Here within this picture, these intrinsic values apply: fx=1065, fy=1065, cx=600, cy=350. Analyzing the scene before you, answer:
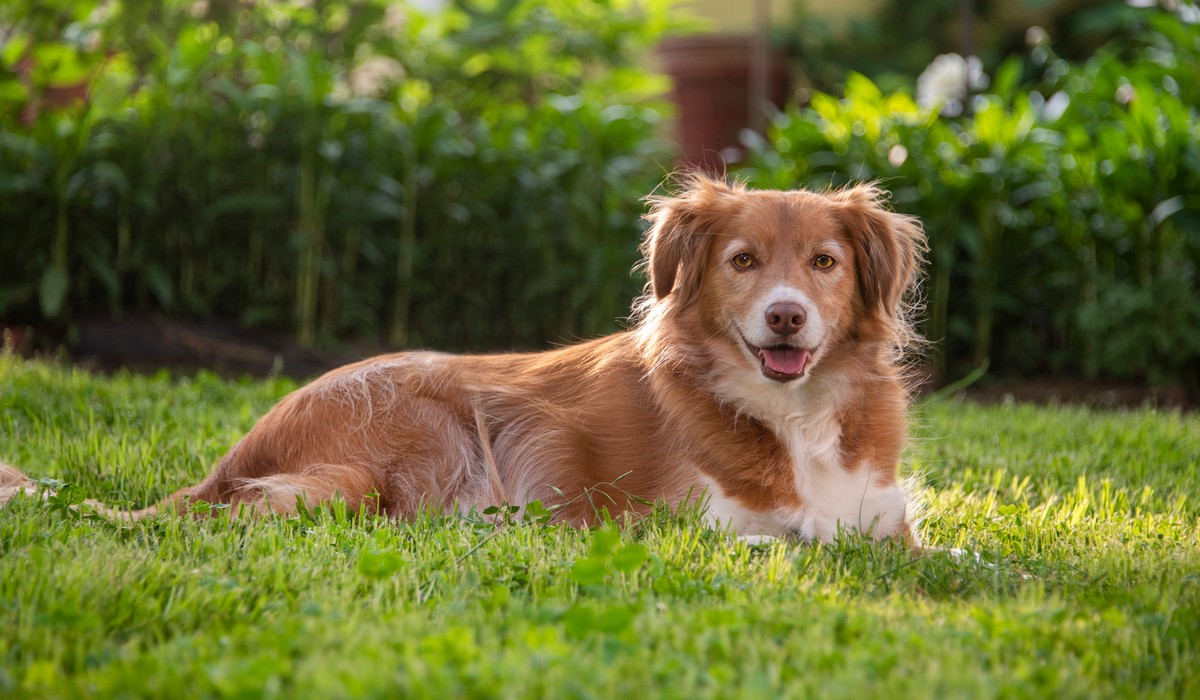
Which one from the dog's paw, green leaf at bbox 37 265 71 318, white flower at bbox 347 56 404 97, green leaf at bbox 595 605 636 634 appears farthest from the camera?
white flower at bbox 347 56 404 97

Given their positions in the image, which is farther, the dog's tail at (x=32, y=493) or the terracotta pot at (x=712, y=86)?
the terracotta pot at (x=712, y=86)

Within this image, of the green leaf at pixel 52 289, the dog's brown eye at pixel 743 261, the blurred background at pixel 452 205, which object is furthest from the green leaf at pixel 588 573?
the green leaf at pixel 52 289

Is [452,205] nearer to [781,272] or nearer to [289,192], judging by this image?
[289,192]

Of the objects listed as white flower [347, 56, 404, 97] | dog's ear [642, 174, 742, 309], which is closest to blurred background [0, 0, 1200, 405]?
white flower [347, 56, 404, 97]

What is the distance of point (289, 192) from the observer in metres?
6.59

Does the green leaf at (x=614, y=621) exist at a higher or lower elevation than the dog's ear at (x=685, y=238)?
lower

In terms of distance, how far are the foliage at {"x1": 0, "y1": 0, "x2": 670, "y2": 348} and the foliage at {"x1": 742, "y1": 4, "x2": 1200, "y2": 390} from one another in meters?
1.41

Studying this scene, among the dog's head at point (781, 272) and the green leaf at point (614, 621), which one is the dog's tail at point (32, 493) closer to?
the green leaf at point (614, 621)

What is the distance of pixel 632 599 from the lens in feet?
7.89

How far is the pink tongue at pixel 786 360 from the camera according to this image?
3.19 metres

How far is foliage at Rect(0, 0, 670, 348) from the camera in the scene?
6281 mm

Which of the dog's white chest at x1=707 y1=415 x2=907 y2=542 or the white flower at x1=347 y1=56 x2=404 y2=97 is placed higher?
the white flower at x1=347 y1=56 x2=404 y2=97

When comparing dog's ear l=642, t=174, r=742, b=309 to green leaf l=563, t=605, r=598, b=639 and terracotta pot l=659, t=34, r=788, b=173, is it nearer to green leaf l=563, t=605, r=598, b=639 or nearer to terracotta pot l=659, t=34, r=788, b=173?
green leaf l=563, t=605, r=598, b=639

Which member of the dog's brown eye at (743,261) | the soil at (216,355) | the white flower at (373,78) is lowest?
the soil at (216,355)
